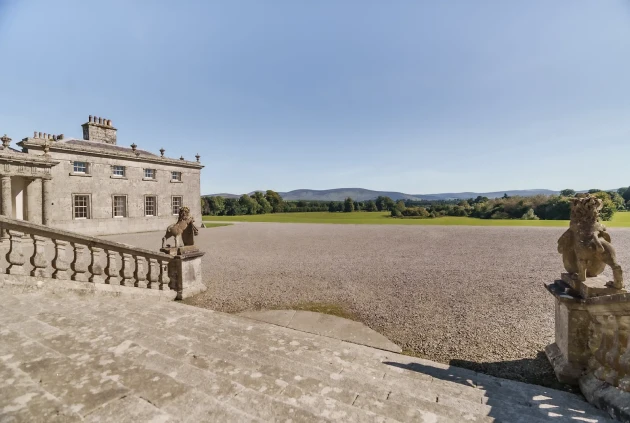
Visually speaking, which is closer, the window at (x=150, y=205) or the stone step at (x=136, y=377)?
the stone step at (x=136, y=377)

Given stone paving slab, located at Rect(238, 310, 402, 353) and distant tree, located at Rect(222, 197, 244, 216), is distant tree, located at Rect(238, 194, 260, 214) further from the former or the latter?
stone paving slab, located at Rect(238, 310, 402, 353)

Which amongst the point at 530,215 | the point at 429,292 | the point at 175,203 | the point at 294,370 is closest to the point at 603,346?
the point at 294,370

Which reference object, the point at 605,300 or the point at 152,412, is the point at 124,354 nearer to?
the point at 152,412

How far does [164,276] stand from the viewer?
737cm

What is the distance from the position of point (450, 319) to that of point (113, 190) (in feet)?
84.7

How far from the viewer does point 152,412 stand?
2178 millimetres

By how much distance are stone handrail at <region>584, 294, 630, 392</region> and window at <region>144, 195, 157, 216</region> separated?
93.6 ft

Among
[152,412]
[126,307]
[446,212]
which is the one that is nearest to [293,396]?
[152,412]

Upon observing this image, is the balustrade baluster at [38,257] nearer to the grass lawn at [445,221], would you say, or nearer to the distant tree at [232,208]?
the grass lawn at [445,221]

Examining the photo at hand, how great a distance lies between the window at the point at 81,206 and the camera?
21.2m

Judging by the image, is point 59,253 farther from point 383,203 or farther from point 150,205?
point 383,203

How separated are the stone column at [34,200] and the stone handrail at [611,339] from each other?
83.8 feet

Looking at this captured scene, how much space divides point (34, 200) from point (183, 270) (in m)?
18.5

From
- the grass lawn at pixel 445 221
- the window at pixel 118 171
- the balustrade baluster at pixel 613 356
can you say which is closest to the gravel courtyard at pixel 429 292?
the balustrade baluster at pixel 613 356
